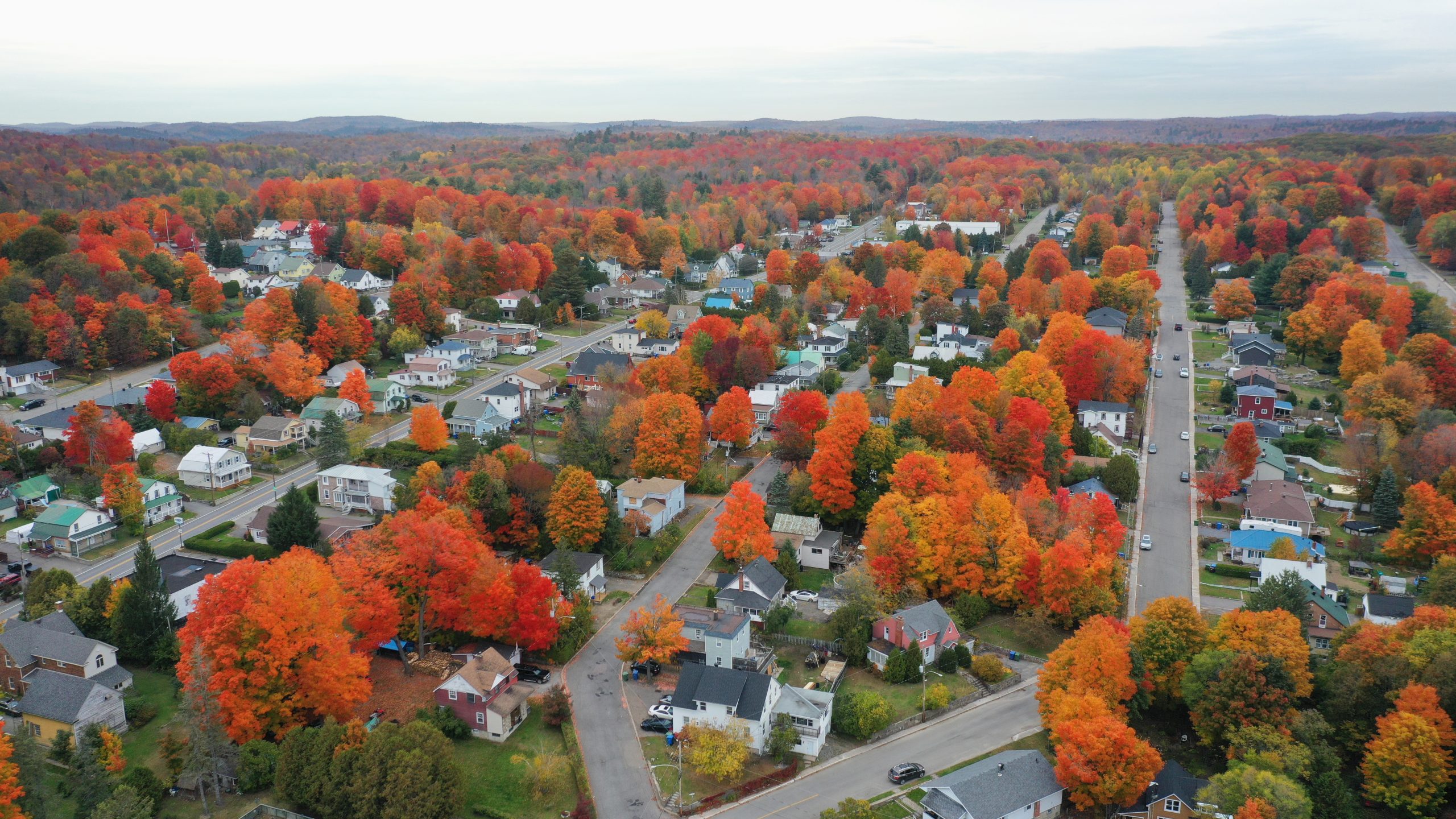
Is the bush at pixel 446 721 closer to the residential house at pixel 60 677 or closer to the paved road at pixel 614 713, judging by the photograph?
the paved road at pixel 614 713

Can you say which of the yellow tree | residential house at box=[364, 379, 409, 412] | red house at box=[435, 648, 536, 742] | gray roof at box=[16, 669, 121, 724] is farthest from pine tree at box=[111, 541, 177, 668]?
residential house at box=[364, 379, 409, 412]

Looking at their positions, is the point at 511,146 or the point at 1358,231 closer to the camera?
the point at 1358,231

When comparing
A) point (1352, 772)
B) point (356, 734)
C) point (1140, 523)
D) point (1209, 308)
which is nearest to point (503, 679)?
point (356, 734)

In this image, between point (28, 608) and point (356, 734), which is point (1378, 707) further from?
point (28, 608)

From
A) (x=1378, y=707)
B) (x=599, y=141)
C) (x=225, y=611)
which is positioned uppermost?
(x=599, y=141)

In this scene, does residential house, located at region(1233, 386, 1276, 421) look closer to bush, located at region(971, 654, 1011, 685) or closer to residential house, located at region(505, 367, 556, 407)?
bush, located at region(971, 654, 1011, 685)

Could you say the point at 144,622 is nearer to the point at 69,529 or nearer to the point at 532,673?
the point at 69,529
